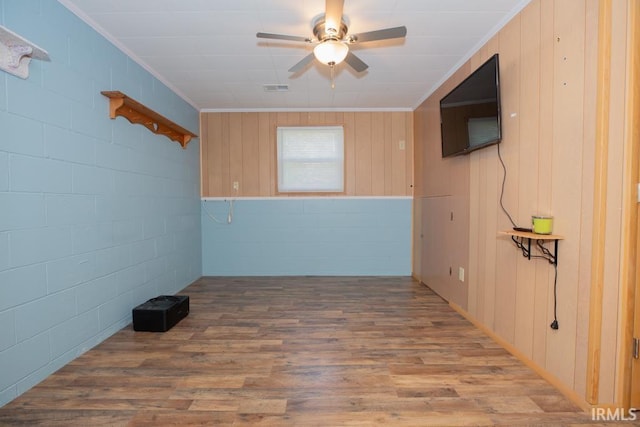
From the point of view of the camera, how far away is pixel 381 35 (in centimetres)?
205

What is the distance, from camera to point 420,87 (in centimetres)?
369

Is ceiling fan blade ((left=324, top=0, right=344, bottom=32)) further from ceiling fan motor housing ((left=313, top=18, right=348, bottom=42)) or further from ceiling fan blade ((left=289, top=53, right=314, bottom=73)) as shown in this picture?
ceiling fan blade ((left=289, top=53, right=314, bottom=73))

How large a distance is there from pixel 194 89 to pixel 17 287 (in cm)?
278

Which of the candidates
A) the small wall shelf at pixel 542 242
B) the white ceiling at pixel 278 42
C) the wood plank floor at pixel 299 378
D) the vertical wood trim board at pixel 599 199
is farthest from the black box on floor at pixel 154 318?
the vertical wood trim board at pixel 599 199

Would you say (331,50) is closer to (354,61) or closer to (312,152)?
(354,61)

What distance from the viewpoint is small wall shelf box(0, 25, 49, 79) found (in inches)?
61.9

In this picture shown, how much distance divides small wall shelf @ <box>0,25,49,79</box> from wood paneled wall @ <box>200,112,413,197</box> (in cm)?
276

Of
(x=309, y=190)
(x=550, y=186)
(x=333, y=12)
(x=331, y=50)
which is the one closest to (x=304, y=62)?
(x=331, y=50)

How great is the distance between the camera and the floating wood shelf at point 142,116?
97.1 inches

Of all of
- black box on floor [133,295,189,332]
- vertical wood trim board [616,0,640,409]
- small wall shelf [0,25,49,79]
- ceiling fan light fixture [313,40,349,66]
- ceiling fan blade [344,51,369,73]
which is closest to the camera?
vertical wood trim board [616,0,640,409]

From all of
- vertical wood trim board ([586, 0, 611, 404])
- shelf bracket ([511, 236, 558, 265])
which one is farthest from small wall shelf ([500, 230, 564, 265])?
vertical wood trim board ([586, 0, 611, 404])

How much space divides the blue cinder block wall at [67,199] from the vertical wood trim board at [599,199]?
3101 mm

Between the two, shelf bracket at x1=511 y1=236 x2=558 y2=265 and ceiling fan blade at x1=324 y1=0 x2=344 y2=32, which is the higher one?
ceiling fan blade at x1=324 y1=0 x2=344 y2=32

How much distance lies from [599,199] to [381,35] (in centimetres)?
160
